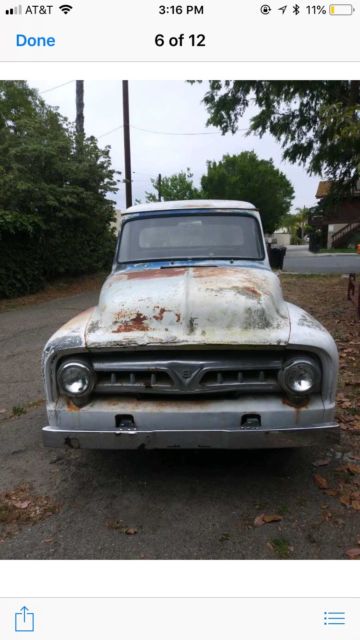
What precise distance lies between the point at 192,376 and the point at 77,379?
71 cm

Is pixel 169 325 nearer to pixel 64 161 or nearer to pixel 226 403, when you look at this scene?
pixel 226 403

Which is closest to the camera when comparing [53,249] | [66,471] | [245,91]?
[66,471]

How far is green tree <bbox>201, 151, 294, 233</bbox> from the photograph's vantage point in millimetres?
47062

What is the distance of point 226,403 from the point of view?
290 centimetres

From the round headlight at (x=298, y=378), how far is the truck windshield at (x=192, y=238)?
164 cm

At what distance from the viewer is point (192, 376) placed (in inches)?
113

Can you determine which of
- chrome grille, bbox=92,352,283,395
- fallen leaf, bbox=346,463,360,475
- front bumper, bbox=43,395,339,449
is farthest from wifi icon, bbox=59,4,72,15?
fallen leaf, bbox=346,463,360,475

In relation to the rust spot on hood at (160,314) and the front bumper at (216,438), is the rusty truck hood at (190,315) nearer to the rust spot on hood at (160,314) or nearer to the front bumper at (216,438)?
the rust spot on hood at (160,314)

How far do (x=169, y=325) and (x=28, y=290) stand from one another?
10689 mm

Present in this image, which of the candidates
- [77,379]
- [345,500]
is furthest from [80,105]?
[345,500]

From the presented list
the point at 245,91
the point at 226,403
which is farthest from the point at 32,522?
the point at 245,91

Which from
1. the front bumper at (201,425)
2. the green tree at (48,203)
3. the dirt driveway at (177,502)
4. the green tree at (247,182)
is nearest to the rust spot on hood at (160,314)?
the front bumper at (201,425)

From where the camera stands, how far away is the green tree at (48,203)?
12039mm

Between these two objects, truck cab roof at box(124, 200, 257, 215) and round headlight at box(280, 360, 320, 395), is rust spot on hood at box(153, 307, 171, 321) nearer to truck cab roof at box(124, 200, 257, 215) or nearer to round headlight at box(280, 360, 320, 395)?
round headlight at box(280, 360, 320, 395)
